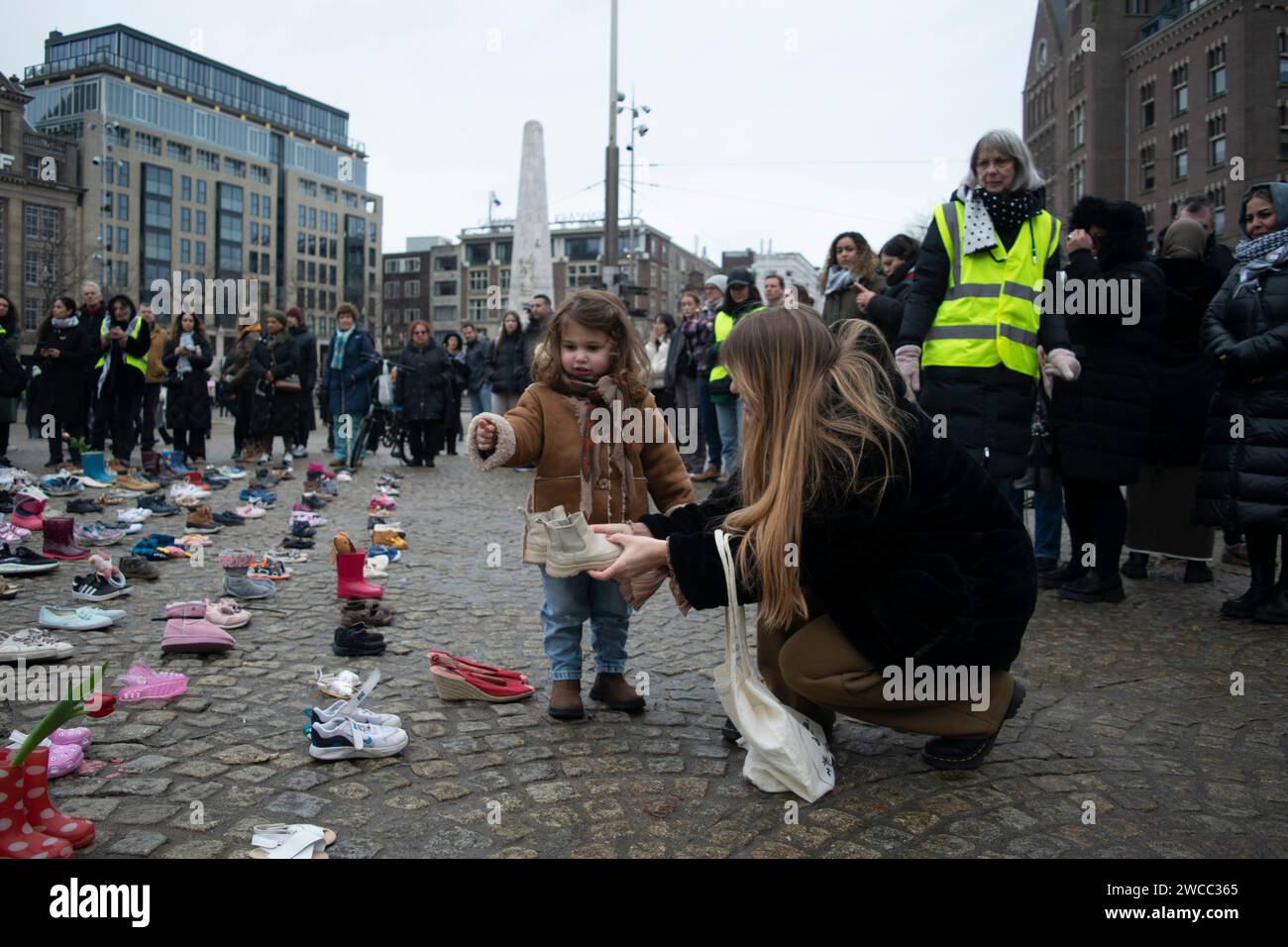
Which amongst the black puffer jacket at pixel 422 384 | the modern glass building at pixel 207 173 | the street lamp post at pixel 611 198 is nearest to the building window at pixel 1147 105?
the street lamp post at pixel 611 198

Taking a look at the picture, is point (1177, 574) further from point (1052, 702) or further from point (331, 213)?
point (331, 213)

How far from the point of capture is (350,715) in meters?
3.41

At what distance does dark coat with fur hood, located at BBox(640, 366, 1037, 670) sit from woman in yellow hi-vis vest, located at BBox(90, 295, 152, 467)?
10702 millimetres

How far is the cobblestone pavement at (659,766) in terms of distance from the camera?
9.05 ft

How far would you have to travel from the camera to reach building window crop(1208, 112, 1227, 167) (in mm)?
54812

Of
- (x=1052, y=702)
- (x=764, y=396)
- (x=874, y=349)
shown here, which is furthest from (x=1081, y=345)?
(x=764, y=396)

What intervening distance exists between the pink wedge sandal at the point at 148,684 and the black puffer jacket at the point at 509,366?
34.9 ft

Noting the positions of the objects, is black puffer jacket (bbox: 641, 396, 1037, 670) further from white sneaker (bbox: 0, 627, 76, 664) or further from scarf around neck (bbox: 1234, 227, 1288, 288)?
scarf around neck (bbox: 1234, 227, 1288, 288)

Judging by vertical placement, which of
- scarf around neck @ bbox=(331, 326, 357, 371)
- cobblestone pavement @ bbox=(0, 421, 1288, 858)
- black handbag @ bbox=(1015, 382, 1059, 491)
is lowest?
cobblestone pavement @ bbox=(0, 421, 1288, 858)

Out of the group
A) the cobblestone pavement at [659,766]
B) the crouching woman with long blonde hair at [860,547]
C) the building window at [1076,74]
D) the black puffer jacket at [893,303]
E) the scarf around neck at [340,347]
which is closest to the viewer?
the cobblestone pavement at [659,766]

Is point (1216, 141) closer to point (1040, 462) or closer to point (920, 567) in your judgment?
point (1040, 462)

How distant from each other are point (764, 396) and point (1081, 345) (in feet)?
12.3

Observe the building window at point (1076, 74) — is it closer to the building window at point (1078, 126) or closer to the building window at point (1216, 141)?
the building window at point (1078, 126)

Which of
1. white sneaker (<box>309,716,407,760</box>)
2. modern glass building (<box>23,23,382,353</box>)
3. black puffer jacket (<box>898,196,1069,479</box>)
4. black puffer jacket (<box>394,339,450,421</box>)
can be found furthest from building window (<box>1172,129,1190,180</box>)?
modern glass building (<box>23,23,382,353</box>)
